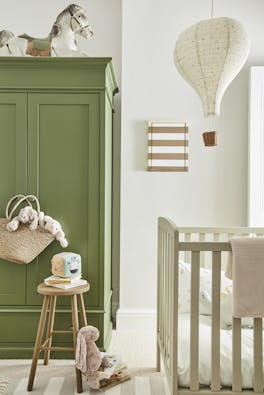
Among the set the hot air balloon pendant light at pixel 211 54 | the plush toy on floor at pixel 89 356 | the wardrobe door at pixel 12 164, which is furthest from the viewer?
the wardrobe door at pixel 12 164

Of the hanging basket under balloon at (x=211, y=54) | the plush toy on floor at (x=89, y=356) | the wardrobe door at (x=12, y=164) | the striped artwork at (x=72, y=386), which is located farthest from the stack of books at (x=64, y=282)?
the hanging basket under balloon at (x=211, y=54)

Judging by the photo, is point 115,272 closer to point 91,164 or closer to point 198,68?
point 91,164

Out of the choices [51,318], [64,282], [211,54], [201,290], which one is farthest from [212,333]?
[211,54]

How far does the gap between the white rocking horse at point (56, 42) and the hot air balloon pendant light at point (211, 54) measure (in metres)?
1.01

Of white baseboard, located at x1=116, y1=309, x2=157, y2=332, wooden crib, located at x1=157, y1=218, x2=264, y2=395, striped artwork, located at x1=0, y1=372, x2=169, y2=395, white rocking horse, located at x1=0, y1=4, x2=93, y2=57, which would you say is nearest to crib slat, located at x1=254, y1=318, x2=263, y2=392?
wooden crib, located at x1=157, y1=218, x2=264, y2=395

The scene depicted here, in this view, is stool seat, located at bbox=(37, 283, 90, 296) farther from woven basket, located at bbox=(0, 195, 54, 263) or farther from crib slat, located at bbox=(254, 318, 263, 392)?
crib slat, located at bbox=(254, 318, 263, 392)

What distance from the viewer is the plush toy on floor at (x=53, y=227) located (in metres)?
2.76

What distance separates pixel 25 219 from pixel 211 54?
55.0 inches

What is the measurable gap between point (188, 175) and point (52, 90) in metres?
1.23

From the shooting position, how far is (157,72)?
3.48 m

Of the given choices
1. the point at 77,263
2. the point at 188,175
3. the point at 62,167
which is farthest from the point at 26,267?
the point at 188,175

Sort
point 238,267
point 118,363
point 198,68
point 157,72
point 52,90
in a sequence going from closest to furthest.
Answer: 1. point 238,267
2. point 198,68
3. point 118,363
4. point 52,90
5. point 157,72

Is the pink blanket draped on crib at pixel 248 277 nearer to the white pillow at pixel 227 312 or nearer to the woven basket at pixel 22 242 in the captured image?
the white pillow at pixel 227 312

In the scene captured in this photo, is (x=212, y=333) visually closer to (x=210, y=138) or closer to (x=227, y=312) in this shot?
(x=227, y=312)
